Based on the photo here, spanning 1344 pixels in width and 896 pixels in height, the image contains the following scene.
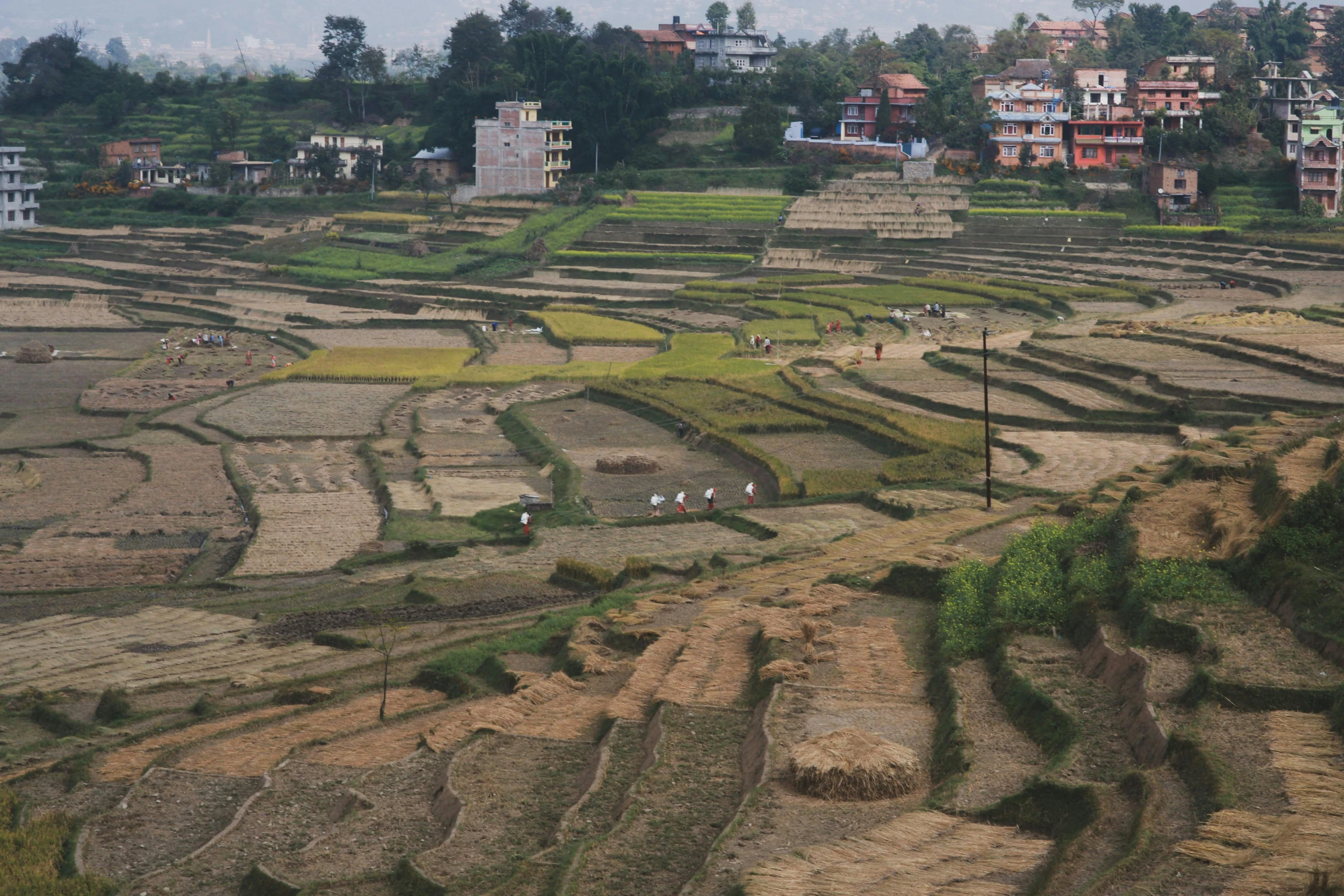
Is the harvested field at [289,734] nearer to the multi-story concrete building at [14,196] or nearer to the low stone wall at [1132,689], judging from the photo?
the low stone wall at [1132,689]

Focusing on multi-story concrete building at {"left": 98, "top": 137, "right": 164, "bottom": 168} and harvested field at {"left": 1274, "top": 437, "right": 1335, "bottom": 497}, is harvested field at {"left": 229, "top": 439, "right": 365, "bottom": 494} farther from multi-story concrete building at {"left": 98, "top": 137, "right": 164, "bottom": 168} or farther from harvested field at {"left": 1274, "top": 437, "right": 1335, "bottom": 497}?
multi-story concrete building at {"left": 98, "top": 137, "right": 164, "bottom": 168}

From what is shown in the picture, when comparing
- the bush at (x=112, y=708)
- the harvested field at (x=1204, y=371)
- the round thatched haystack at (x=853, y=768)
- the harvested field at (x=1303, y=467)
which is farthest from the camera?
the harvested field at (x=1204, y=371)

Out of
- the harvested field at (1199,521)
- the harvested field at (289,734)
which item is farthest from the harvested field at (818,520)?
the harvested field at (289,734)

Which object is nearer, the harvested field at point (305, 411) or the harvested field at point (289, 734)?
the harvested field at point (289, 734)

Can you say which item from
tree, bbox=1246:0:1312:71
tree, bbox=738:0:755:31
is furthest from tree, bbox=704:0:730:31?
tree, bbox=1246:0:1312:71

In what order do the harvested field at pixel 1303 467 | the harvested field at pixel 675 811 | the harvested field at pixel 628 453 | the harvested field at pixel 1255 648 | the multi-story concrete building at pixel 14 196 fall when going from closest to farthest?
the harvested field at pixel 675 811 < the harvested field at pixel 1255 648 < the harvested field at pixel 1303 467 < the harvested field at pixel 628 453 < the multi-story concrete building at pixel 14 196

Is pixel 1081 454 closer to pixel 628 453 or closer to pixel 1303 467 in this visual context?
pixel 628 453

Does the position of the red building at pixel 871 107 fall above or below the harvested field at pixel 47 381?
above
